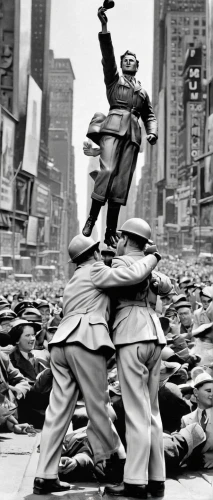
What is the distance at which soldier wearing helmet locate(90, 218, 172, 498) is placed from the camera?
5.30 metres

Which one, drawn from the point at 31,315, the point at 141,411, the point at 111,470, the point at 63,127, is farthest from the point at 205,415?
the point at 63,127

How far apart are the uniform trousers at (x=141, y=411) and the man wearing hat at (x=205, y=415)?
1.05 meters

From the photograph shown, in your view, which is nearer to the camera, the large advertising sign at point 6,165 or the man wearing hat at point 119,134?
the man wearing hat at point 119,134

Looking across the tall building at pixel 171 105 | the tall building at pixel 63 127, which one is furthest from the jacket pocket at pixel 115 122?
the tall building at pixel 63 127

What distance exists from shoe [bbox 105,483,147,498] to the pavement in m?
0.06

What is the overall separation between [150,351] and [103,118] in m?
2.91

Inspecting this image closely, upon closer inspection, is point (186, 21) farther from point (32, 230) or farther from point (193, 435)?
point (193, 435)

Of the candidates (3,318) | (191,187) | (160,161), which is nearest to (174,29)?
(160,161)

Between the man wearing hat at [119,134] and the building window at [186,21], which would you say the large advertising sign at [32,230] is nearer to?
the building window at [186,21]

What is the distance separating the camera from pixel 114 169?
7.41 m

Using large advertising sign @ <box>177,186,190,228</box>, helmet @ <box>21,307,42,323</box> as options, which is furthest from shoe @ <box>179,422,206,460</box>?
large advertising sign @ <box>177,186,190,228</box>

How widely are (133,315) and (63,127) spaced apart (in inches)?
5640

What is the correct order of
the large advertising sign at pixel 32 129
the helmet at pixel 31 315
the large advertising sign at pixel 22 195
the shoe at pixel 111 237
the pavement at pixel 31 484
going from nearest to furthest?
the pavement at pixel 31 484
the shoe at pixel 111 237
the helmet at pixel 31 315
the large advertising sign at pixel 32 129
the large advertising sign at pixel 22 195

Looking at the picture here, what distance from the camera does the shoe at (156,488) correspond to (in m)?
5.46
